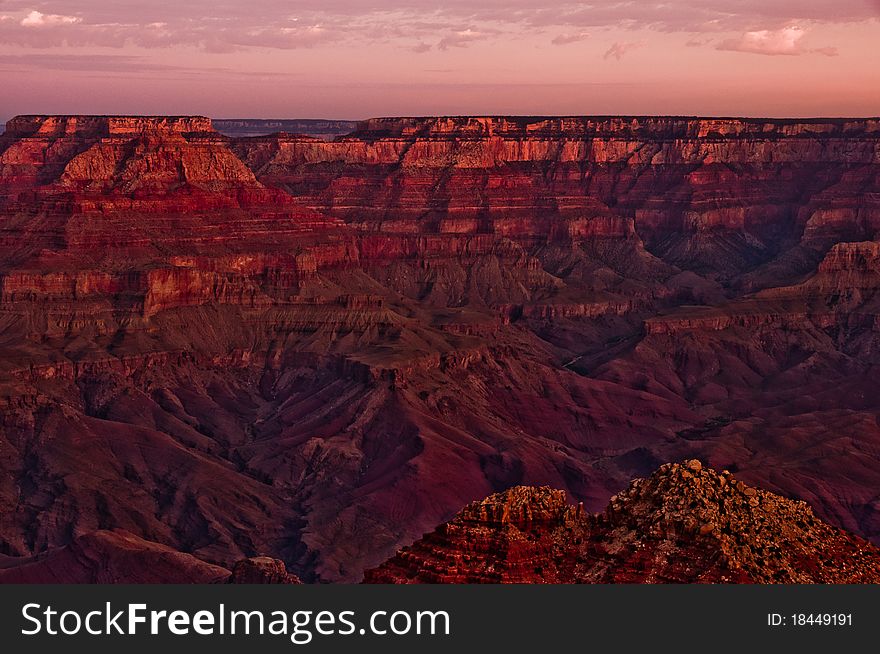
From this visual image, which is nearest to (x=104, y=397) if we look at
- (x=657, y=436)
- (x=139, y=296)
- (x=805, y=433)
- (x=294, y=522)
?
(x=139, y=296)

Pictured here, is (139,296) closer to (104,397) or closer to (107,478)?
(104,397)

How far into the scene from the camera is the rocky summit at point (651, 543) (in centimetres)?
4531

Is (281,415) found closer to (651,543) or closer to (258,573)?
(258,573)

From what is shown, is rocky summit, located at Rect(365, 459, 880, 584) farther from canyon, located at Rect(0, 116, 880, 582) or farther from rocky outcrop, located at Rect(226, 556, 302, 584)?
canyon, located at Rect(0, 116, 880, 582)

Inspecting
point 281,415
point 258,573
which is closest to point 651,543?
point 258,573

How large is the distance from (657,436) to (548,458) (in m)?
24.5

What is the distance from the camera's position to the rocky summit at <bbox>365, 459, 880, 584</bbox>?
45.3 m

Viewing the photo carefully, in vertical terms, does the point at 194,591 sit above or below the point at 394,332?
above

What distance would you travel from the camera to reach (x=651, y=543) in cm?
4656

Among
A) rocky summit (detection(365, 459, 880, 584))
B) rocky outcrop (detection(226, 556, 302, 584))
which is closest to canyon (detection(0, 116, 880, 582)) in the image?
rocky outcrop (detection(226, 556, 302, 584))

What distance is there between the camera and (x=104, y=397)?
15975cm

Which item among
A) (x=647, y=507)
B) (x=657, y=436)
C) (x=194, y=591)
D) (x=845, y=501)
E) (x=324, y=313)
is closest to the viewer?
(x=194, y=591)

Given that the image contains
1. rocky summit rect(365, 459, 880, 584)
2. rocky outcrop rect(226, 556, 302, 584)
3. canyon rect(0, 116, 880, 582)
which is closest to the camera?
rocky summit rect(365, 459, 880, 584)

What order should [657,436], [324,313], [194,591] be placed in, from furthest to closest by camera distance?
[324,313], [657,436], [194,591]
